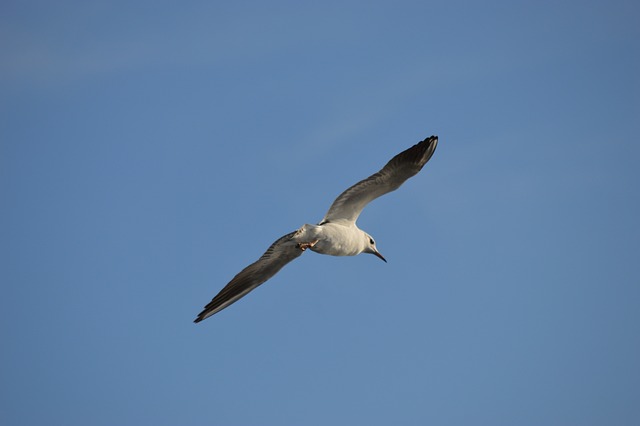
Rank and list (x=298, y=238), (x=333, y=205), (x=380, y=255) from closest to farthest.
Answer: (x=298, y=238) < (x=333, y=205) < (x=380, y=255)

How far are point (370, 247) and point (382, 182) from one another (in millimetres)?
2863

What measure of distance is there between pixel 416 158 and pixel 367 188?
1.36m

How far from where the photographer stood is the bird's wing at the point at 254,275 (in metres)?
19.1

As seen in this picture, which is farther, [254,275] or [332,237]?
[254,275]

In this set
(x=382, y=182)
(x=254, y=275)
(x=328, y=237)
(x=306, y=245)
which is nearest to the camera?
(x=306, y=245)

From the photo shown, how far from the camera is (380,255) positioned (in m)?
22.5

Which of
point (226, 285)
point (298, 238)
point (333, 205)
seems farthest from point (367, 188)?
point (226, 285)

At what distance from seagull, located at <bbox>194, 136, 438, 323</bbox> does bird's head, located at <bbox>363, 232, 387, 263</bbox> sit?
1.67 meters

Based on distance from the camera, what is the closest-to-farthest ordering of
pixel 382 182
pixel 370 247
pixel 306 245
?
pixel 306 245 → pixel 382 182 → pixel 370 247

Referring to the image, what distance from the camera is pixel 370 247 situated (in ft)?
72.0

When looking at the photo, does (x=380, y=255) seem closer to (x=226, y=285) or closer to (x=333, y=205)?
(x=333, y=205)

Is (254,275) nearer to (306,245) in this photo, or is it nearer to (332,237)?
(306,245)

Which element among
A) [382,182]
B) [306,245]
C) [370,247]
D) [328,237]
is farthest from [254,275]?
[370,247]

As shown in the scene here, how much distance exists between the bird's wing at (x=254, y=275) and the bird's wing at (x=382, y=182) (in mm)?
1390
